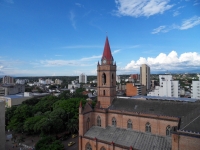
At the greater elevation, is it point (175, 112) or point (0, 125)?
point (175, 112)

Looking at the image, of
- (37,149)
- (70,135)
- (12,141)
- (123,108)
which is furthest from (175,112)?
(12,141)

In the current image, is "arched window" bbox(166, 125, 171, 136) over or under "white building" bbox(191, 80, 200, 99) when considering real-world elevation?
under

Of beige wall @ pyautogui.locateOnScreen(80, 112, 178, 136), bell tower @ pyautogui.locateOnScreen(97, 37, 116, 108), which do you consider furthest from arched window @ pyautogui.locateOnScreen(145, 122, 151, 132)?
bell tower @ pyautogui.locateOnScreen(97, 37, 116, 108)

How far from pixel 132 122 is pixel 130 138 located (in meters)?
2.85

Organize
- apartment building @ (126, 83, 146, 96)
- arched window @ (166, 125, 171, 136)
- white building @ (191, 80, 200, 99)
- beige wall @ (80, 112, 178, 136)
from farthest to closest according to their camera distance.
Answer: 1. apartment building @ (126, 83, 146, 96)
2. white building @ (191, 80, 200, 99)
3. beige wall @ (80, 112, 178, 136)
4. arched window @ (166, 125, 171, 136)

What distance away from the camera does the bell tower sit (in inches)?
1325

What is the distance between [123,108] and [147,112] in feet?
15.1

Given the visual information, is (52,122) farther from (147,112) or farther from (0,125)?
(147,112)

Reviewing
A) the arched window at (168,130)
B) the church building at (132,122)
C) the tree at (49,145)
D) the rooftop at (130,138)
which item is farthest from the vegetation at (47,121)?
the arched window at (168,130)

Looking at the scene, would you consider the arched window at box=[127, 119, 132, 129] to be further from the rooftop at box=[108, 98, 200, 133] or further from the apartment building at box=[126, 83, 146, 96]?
the apartment building at box=[126, 83, 146, 96]

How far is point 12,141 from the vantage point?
4300 centimetres

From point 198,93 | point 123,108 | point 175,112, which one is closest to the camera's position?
point 175,112

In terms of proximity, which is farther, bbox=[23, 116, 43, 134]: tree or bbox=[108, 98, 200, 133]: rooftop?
bbox=[23, 116, 43, 134]: tree

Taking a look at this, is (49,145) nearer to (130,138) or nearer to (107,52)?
(130,138)
